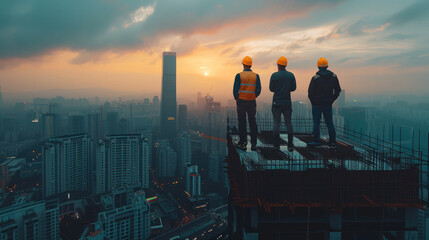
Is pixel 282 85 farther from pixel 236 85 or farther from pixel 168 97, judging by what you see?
pixel 168 97

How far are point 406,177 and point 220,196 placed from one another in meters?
27.7

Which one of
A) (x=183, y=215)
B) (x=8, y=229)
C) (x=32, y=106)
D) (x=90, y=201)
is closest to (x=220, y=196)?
(x=183, y=215)

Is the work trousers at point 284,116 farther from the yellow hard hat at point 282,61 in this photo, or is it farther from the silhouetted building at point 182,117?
the silhouetted building at point 182,117

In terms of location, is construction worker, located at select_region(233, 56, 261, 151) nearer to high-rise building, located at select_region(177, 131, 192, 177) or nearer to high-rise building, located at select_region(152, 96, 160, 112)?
high-rise building, located at select_region(177, 131, 192, 177)

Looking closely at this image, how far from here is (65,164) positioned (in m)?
27.1

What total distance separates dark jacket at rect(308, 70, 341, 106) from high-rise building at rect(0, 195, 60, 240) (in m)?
20.0

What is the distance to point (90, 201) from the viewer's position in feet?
83.3

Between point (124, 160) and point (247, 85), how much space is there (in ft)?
86.5

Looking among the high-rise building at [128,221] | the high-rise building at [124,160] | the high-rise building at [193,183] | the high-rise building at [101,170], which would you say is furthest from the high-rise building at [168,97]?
the high-rise building at [128,221]

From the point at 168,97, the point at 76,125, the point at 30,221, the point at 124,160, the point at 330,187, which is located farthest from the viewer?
the point at 168,97

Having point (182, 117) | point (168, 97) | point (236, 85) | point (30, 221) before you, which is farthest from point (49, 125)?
point (236, 85)

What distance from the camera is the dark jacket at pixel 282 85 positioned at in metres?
4.37

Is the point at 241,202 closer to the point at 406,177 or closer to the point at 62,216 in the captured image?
the point at 406,177

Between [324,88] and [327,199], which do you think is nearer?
[327,199]
